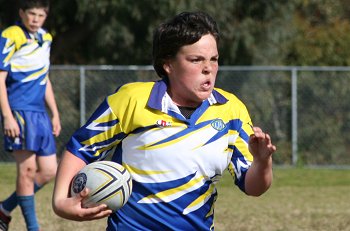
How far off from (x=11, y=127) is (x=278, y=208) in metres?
3.60

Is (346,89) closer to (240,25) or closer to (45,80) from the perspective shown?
(240,25)

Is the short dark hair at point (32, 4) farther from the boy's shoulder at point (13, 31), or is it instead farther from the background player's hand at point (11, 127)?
the background player's hand at point (11, 127)

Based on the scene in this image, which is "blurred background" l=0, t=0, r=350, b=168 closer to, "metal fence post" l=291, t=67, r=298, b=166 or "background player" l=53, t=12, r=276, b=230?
"metal fence post" l=291, t=67, r=298, b=166

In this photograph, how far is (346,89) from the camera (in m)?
17.1

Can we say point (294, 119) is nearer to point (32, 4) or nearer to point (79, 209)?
point (32, 4)

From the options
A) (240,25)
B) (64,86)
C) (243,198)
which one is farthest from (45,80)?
(240,25)

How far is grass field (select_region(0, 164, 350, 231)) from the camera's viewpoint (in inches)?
353

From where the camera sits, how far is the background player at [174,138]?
4371mm

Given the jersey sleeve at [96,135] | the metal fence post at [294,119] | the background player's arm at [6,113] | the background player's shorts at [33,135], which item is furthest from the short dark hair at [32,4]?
the metal fence post at [294,119]

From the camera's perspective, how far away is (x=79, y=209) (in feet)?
Result: 13.3

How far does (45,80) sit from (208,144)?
170 inches

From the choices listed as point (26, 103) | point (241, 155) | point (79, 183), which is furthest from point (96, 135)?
point (26, 103)

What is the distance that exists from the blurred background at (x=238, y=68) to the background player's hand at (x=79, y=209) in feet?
41.5

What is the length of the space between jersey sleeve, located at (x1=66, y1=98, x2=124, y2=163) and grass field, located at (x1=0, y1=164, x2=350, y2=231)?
4.35 meters
